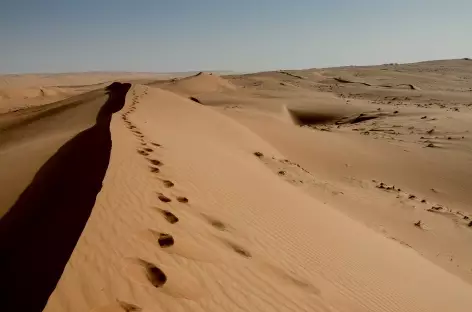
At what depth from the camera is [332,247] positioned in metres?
4.92

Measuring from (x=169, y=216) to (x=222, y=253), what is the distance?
0.80m

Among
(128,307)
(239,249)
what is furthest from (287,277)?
(128,307)

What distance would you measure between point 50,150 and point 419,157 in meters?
9.58

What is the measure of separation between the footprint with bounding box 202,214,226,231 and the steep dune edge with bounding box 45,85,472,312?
2 cm

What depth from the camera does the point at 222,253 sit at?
12.8 ft

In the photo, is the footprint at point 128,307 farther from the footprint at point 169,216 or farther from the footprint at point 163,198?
the footprint at point 163,198

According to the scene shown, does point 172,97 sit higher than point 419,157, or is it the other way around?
point 172,97

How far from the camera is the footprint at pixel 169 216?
4.28 metres

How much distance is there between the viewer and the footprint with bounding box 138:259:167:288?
3053mm

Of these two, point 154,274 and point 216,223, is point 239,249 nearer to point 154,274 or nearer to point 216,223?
point 216,223

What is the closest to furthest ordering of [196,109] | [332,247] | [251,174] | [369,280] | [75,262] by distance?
1. [75,262]
2. [369,280]
3. [332,247]
4. [251,174]
5. [196,109]

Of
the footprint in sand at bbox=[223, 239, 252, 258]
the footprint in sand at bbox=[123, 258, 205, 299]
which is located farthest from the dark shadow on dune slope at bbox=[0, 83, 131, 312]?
the footprint in sand at bbox=[223, 239, 252, 258]

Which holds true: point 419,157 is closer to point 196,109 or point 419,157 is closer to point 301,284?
point 196,109

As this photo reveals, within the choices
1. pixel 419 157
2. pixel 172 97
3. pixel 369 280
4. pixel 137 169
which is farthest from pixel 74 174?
pixel 172 97
